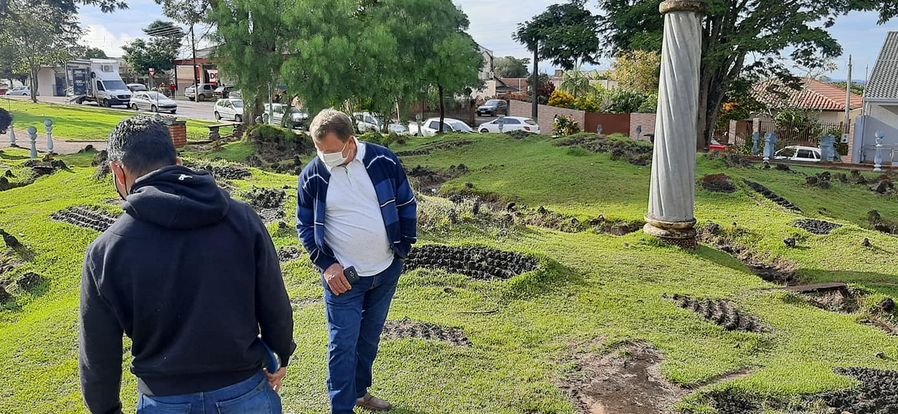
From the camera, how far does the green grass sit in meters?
4.40

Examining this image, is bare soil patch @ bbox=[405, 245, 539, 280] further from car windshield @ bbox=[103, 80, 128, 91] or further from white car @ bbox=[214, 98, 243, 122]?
car windshield @ bbox=[103, 80, 128, 91]

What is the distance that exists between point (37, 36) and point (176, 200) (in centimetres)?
3666

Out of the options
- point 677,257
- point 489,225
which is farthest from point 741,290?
point 489,225

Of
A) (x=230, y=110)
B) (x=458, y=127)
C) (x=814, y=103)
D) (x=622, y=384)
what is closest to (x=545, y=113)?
(x=458, y=127)

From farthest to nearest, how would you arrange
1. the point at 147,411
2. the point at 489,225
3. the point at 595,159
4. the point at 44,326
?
1. the point at 595,159
2. the point at 489,225
3. the point at 44,326
4. the point at 147,411

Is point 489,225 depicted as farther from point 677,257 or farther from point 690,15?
point 690,15

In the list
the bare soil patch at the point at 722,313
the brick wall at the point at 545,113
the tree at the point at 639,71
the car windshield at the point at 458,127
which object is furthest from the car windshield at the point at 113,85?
the bare soil patch at the point at 722,313

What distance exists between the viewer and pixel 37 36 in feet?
109

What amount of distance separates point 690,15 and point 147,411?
697cm

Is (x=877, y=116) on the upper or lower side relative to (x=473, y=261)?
upper

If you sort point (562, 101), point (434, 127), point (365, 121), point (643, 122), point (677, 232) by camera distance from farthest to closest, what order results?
point (562, 101), point (643, 122), point (434, 127), point (365, 121), point (677, 232)

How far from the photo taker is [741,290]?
6.78 m

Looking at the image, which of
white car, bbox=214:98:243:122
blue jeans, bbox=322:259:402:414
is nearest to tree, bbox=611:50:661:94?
white car, bbox=214:98:243:122

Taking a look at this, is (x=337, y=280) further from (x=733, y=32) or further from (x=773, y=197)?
(x=733, y=32)
